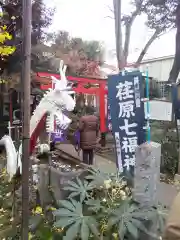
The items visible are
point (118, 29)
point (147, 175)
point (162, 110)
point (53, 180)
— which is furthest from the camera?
point (118, 29)

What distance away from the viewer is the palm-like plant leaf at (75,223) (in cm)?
218

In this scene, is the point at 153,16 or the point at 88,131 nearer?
the point at 88,131

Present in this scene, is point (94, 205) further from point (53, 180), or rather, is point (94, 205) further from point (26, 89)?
point (26, 89)

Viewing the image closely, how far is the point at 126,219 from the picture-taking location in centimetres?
226

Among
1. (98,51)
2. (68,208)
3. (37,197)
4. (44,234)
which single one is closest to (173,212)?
(68,208)

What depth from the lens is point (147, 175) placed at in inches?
102

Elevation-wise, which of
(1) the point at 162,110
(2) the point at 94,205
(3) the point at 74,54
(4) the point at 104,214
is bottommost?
(4) the point at 104,214

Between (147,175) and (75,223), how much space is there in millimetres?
891

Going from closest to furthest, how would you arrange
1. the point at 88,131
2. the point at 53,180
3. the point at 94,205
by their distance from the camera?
the point at 94,205 → the point at 53,180 → the point at 88,131

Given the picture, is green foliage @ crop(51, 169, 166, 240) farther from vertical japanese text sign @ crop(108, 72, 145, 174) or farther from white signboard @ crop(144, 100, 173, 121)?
white signboard @ crop(144, 100, 173, 121)

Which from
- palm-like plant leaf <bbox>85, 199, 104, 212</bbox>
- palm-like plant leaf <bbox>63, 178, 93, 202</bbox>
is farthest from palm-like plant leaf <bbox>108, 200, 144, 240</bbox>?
palm-like plant leaf <bbox>63, 178, 93, 202</bbox>

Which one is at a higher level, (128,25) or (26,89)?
(128,25)

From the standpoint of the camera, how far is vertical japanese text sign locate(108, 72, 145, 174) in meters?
3.34

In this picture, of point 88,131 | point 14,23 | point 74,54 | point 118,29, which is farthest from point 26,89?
point 74,54
